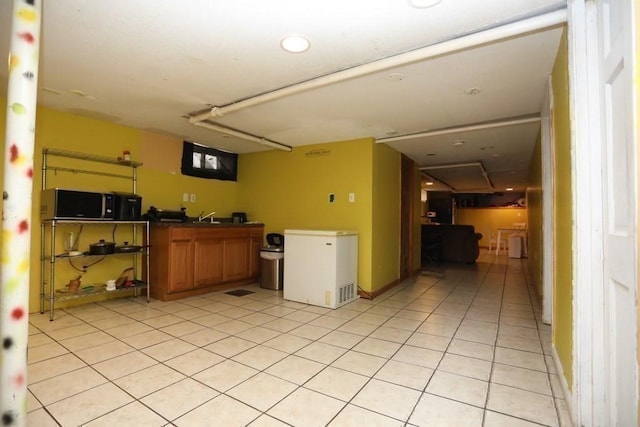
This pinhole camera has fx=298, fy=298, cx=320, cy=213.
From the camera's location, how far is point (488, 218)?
11.6m

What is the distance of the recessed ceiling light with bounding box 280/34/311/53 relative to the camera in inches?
78.7

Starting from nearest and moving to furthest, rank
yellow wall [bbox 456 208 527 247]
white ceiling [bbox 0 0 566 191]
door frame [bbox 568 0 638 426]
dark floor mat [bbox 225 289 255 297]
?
1. door frame [bbox 568 0 638 426]
2. white ceiling [bbox 0 0 566 191]
3. dark floor mat [bbox 225 289 255 297]
4. yellow wall [bbox 456 208 527 247]

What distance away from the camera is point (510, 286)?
193 inches

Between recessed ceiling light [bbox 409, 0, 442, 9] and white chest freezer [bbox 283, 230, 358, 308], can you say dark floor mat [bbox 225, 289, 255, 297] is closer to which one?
white chest freezer [bbox 283, 230, 358, 308]

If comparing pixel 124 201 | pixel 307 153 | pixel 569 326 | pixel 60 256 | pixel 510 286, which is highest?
pixel 307 153

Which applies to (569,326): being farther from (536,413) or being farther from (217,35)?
(217,35)

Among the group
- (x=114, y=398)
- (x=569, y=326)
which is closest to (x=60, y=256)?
(x=114, y=398)

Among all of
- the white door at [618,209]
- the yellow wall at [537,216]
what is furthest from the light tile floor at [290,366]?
the yellow wall at [537,216]

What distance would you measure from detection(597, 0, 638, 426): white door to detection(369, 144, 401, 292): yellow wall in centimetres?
291

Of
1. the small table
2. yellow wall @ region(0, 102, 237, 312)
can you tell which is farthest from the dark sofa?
yellow wall @ region(0, 102, 237, 312)

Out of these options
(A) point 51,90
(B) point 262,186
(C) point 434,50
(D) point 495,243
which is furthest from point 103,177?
(D) point 495,243

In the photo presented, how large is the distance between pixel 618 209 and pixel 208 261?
13.7ft

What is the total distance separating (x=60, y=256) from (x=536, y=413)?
426 centimetres

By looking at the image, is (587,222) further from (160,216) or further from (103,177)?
(103,177)
